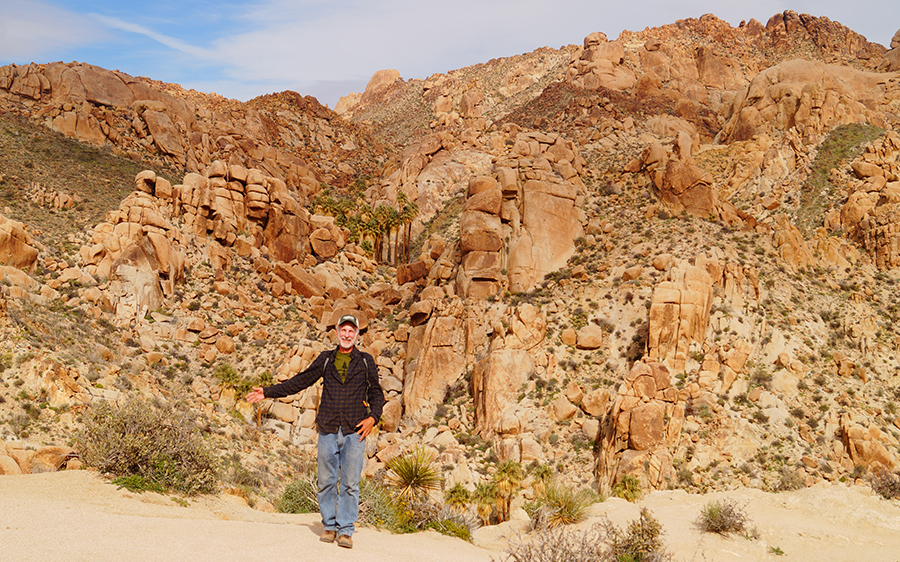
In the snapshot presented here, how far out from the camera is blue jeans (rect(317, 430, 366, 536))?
27.2 ft

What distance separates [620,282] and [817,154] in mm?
25728

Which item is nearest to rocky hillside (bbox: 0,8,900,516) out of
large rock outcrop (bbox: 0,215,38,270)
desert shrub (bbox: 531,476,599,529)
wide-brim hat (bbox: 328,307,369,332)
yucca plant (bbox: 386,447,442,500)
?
large rock outcrop (bbox: 0,215,38,270)

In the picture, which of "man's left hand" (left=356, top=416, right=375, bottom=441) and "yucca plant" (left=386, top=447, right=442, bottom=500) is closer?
"man's left hand" (left=356, top=416, right=375, bottom=441)

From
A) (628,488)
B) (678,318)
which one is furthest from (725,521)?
(678,318)

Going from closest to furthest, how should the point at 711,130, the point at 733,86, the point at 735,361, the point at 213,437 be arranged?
the point at 213,437 → the point at 735,361 → the point at 711,130 → the point at 733,86

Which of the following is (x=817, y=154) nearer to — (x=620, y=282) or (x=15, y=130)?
(x=620, y=282)

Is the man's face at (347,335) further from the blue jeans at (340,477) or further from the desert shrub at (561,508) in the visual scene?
the desert shrub at (561,508)

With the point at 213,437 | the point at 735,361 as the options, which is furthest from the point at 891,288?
the point at 213,437

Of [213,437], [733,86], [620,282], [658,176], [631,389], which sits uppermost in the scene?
[733,86]

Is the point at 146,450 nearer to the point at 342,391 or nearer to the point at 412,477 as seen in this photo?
the point at 342,391

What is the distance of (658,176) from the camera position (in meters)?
40.2

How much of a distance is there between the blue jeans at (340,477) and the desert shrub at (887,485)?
20.1 m

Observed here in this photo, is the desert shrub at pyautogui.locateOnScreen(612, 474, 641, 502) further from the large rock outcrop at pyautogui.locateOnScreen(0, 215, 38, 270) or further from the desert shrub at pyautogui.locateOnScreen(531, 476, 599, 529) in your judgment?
the large rock outcrop at pyautogui.locateOnScreen(0, 215, 38, 270)

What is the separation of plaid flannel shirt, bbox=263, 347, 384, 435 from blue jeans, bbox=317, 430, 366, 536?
18 centimetres
